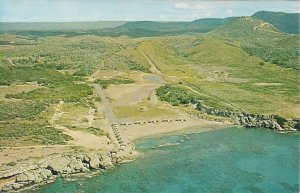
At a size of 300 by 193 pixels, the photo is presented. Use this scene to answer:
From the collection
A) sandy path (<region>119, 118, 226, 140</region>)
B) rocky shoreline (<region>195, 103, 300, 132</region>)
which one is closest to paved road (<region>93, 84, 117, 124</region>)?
sandy path (<region>119, 118, 226, 140</region>)

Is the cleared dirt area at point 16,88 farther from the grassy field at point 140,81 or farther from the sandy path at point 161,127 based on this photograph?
the sandy path at point 161,127

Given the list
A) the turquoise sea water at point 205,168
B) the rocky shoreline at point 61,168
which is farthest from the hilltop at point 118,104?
the turquoise sea water at point 205,168

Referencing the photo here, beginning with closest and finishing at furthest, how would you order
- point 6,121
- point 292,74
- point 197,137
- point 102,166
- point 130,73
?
point 102,166, point 197,137, point 6,121, point 292,74, point 130,73

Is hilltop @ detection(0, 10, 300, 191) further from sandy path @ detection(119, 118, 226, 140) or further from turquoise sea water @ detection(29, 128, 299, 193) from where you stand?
A: turquoise sea water @ detection(29, 128, 299, 193)

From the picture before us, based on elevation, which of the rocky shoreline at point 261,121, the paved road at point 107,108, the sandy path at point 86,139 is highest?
the rocky shoreline at point 261,121

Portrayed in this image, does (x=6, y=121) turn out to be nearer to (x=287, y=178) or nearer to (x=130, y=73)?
(x=287, y=178)

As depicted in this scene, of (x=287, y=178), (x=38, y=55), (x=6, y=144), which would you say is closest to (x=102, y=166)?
(x=6, y=144)

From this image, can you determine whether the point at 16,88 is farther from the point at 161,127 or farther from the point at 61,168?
the point at 61,168
